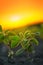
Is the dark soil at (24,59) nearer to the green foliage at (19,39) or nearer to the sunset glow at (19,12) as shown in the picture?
the green foliage at (19,39)

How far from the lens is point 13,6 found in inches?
50.9

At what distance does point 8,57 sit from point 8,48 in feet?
0.33

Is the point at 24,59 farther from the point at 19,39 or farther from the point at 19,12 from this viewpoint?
the point at 19,12

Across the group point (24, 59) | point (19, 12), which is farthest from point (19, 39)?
point (19, 12)

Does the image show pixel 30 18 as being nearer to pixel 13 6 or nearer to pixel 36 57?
pixel 13 6

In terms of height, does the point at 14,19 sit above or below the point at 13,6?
below

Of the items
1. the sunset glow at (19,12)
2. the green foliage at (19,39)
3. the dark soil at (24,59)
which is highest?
the sunset glow at (19,12)

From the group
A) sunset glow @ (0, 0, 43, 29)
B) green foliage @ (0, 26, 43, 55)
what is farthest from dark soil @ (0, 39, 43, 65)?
sunset glow @ (0, 0, 43, 29)

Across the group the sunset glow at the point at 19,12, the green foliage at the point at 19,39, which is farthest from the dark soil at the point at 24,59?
the sunset glow at the point at 19,12

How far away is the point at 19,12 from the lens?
130cm

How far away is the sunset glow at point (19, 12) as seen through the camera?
1271mm

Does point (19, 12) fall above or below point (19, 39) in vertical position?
above

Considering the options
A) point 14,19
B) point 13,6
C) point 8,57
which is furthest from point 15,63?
point 13,6

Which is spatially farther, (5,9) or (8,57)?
(5,9)
